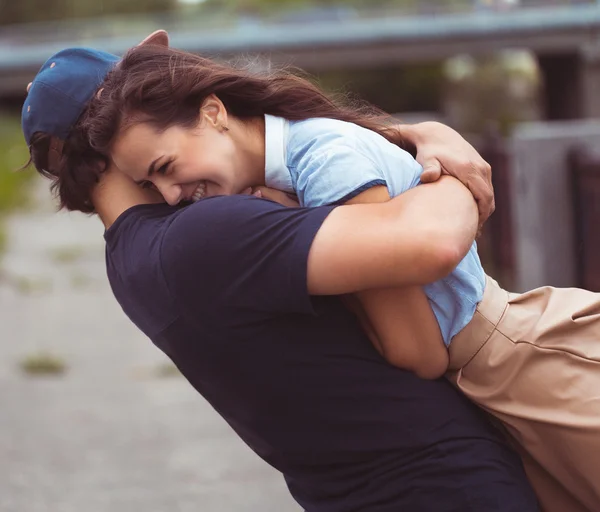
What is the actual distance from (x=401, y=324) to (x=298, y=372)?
206 millimetres

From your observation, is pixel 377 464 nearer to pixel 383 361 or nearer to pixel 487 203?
pixel 383 361

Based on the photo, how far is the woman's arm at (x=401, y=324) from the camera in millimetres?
2021

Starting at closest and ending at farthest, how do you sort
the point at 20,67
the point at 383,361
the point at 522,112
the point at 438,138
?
1. the point at 383,361
2. the point at 438,138
3. the point at 20,67
4. the point at 522,112

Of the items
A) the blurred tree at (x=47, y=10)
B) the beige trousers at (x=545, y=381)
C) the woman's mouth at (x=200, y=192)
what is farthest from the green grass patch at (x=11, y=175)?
the blurred tree at (x=47, y=10)

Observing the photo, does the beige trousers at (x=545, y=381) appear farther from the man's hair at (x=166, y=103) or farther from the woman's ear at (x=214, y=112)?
the woman's ear at (x=214, y=112)

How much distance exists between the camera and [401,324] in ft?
6.71

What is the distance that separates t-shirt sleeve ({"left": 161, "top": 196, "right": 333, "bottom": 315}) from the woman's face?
0.59 ft

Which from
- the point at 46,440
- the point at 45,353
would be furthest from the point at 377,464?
the point at 45,353

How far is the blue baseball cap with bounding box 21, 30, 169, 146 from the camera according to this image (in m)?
2.28

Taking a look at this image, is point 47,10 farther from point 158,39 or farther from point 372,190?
point 372,190

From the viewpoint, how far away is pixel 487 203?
2205mm

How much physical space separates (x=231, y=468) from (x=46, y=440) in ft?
4.25

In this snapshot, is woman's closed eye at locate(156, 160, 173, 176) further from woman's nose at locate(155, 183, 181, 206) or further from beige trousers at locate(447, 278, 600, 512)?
beige trousers at locate(447, 278, 600, 512)

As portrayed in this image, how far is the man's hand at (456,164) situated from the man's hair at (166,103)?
0.10 m
